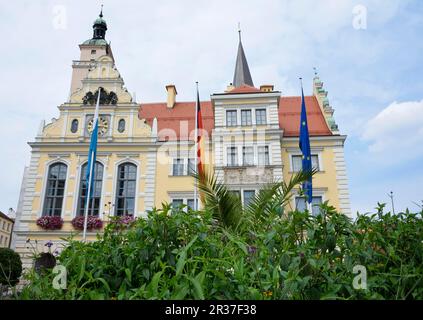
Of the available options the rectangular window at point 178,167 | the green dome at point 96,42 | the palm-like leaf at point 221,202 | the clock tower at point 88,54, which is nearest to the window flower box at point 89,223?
the rectangular window at point 178,167

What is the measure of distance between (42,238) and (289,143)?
1690cm

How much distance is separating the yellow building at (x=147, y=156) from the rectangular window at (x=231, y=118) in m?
0.07

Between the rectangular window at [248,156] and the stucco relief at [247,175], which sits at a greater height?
the rectangular window at [248,156]

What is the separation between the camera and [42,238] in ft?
66.0

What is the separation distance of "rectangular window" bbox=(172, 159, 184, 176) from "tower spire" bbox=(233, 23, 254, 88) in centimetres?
1108

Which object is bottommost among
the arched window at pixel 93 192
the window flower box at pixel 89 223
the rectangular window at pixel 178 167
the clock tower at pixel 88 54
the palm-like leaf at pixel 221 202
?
the palm-like leaf at pixel 221 202

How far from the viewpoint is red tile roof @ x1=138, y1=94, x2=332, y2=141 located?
76.5 ft

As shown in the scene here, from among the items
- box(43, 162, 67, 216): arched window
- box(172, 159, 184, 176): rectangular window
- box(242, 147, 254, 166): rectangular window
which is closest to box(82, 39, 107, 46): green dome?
box(43, 162, 67, 216): arched window

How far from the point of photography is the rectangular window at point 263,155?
21117mm

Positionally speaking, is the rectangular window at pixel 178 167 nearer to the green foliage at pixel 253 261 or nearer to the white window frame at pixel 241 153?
the white window frame at pixel 241 153

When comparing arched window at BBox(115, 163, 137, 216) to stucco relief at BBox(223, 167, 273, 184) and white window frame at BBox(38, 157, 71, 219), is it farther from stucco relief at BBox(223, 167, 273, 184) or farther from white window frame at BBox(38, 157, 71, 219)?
stucco relief at BBox(223, 167, 273, 184)

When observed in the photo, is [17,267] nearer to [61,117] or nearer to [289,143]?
[61,117]

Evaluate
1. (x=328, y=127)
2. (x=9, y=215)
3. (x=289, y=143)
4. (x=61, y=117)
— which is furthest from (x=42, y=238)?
(x=9, y=215)
